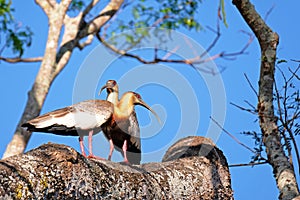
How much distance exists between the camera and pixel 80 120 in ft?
17.6

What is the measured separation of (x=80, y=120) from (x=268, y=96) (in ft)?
5.17

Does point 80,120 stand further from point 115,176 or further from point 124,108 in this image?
point 115,176

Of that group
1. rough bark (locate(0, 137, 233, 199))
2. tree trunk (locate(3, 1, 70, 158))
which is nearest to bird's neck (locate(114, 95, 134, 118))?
rough bark (locate(0, 137, 233, 199))

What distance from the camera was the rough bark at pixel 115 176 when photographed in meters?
3.32

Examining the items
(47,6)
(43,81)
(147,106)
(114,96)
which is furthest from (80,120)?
(47,6)

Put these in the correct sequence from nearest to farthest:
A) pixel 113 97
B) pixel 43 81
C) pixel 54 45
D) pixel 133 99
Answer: pixel 133 99
pixel 113 97
pixel 43 81
pixel 54 45

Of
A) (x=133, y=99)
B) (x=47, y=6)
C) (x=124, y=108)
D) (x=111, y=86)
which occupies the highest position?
(x=47, y=6)

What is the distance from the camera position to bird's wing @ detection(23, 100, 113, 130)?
17.3 feet

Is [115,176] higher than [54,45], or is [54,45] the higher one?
[54,45]

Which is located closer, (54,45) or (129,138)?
(129,138)

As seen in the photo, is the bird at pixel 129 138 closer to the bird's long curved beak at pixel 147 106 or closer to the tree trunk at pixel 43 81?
the bird's long curved beak at pixel 147 106

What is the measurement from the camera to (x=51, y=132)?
17.6ft

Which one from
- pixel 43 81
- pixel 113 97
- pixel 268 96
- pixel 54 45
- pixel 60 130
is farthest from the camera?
pixel 54 45

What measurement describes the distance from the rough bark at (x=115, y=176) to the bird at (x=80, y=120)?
0.60 meters
